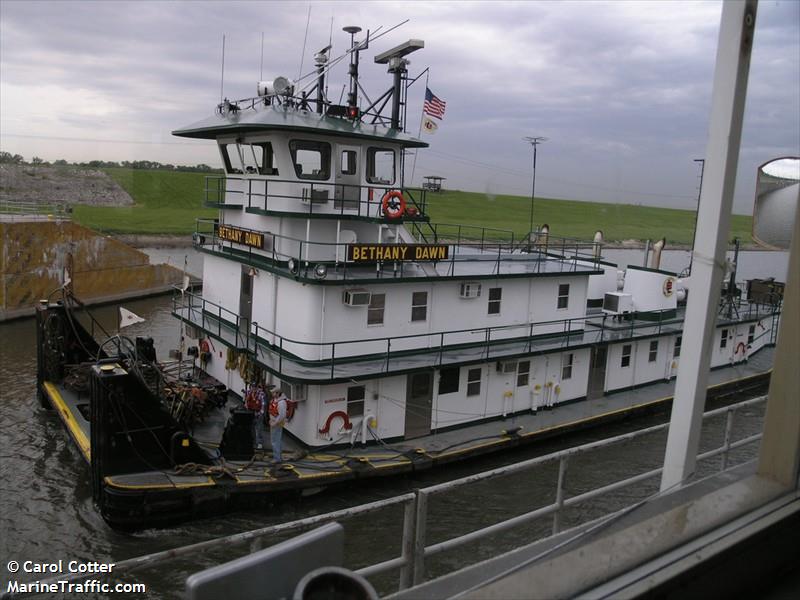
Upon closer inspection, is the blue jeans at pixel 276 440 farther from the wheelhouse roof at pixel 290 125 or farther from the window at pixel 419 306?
the wheelhouse roof at pixel 290 125

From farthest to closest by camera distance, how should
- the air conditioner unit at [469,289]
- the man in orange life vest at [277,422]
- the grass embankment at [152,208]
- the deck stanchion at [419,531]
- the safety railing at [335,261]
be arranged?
the grass embankment at [152,208], the air conditioner unit at [469,289], the safety railing at [335,261], the man in orange life vest at [277,422], the deck stanchion at [419,531]

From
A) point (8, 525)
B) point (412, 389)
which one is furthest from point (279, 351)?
point (8, 525)

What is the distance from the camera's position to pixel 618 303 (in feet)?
69.8

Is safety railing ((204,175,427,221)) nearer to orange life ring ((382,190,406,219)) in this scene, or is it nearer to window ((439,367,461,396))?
orange life ring ((382,190,406,219))

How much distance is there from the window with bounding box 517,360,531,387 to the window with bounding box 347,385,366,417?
183 inches

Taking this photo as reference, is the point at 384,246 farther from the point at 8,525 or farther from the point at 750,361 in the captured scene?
the point at 750,361

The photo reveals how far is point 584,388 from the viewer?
1853cm

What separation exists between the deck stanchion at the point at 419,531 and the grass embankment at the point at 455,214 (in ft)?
155

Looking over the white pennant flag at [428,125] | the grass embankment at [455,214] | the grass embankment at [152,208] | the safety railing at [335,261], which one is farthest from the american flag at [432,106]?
the grass embankment at [152,208]

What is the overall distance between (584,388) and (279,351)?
29.8ft

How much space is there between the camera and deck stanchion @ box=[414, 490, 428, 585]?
4.34 meters

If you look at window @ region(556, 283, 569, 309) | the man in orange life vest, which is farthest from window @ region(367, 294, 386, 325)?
window @ region(556, 283, 569, 309)

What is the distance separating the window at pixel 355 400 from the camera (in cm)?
1399

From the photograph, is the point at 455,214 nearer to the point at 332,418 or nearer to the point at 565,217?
the point at 565,217
